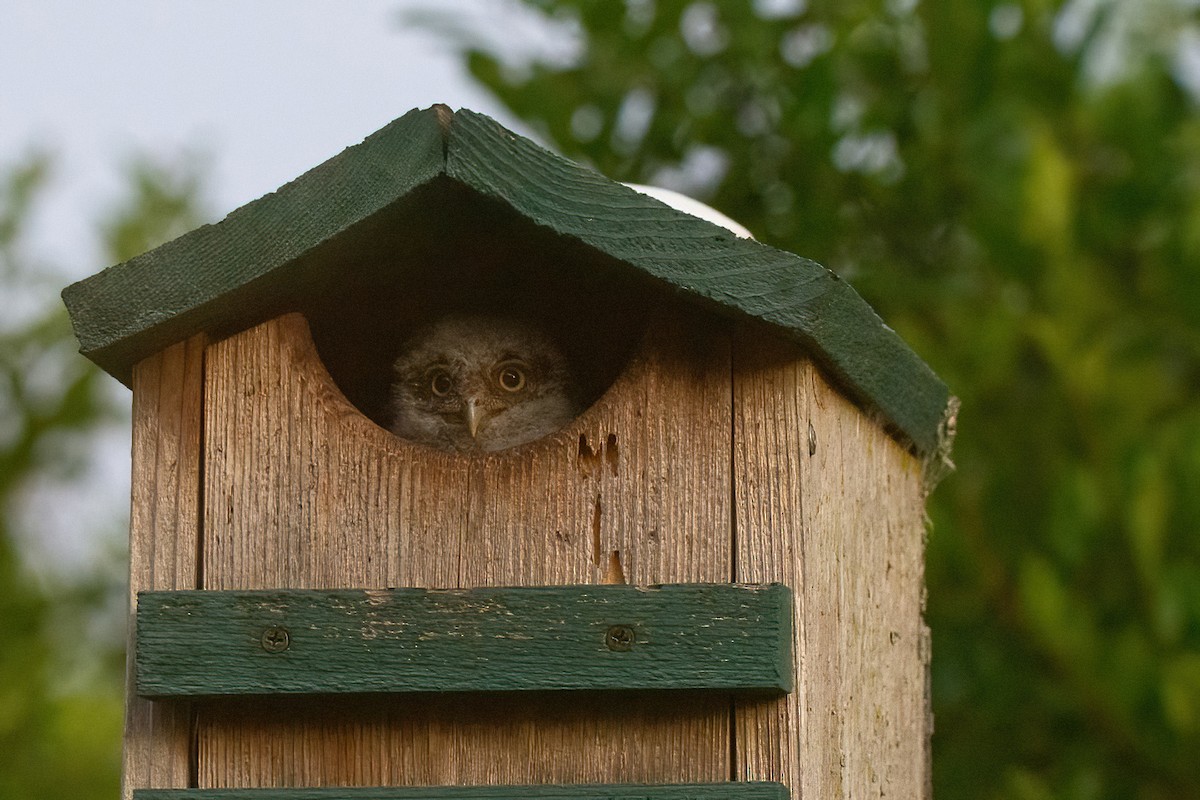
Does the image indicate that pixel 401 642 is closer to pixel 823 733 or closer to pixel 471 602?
pixel 471 602

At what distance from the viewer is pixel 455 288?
2910 mm

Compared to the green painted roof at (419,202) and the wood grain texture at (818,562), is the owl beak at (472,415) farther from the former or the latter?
the wood grain texture at (818,562)

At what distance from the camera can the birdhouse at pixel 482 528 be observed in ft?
6.79

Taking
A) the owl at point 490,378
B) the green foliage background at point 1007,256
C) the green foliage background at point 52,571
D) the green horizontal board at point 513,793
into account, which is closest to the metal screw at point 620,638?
the green horizontal board at point 513,793

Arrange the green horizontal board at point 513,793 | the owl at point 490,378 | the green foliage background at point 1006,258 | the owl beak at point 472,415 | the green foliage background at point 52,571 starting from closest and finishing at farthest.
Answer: the green horizontal board at point 513,793, the owl beak at point 472,415, the owl at point 490,378, the green foliage background at point 1006,258, the green foliage background at point 52,571

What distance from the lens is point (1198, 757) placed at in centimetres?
316

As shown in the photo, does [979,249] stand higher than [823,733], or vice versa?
[979,249]

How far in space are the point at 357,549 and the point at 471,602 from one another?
0.19 metres

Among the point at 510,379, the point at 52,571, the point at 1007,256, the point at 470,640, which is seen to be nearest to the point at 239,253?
the point at 470,640

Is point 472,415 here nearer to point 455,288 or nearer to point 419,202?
point 455,288

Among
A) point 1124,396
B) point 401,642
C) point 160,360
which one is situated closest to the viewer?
point 401,642

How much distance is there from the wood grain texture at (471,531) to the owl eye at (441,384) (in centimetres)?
65

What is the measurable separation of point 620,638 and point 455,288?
1026 millimetres

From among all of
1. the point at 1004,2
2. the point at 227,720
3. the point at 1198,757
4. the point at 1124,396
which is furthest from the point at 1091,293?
the point at 227,720
